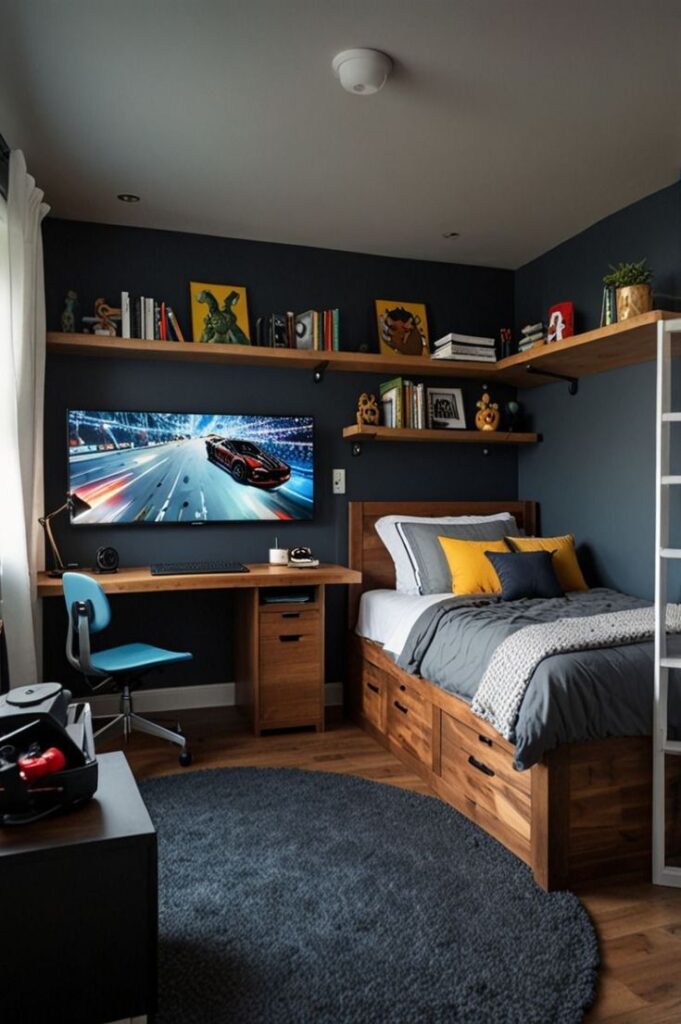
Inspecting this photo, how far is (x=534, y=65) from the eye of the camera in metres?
2.44

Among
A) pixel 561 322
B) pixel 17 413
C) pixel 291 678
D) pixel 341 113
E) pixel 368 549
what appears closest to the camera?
pixel 341 113

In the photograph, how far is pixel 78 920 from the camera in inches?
60.1

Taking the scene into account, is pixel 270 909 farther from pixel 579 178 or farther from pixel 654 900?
pixel 579 178

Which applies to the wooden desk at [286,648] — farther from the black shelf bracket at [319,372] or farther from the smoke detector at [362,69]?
the smoke detector at [362,69]

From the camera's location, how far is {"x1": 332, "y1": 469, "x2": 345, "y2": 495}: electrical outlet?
429 cm

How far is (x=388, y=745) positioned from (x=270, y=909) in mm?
1423

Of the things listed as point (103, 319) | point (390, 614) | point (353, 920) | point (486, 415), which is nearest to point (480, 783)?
point (353, 920)

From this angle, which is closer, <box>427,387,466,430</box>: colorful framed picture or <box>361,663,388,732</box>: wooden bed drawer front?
<box>361,663,388,732</box>: wooden bed drawer front

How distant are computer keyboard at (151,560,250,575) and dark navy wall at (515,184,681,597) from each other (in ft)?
6.06

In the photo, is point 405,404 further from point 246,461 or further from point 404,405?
point 246,461

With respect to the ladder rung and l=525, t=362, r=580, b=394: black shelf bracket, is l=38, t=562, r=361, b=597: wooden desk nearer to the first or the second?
l=525, t=362, r=580, b=394: black shelf bracket

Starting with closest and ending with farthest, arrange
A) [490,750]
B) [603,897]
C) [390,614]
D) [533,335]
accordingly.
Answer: [603,897]
[490,750]
[390,614]
[533,335]

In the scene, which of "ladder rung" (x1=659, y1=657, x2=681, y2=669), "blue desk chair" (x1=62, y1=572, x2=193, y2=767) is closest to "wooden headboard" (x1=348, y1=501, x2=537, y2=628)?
"blue desk chair" (x1=62, y1=572, x2=193, y2=767)

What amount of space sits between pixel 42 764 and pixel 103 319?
8.66ft
